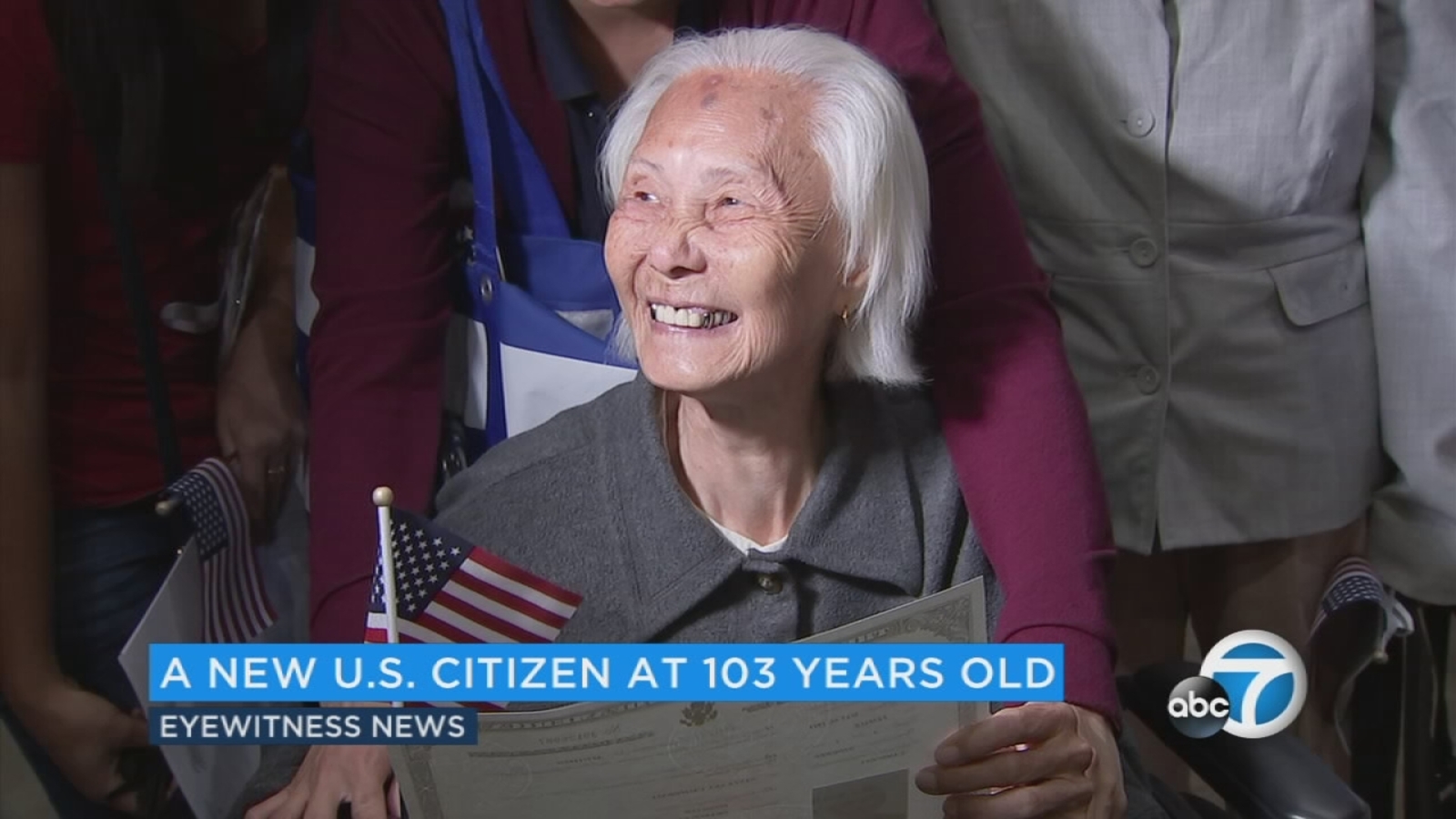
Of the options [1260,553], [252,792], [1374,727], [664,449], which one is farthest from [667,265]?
[1374,727]

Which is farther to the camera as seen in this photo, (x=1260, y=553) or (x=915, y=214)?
(x=1260, y=553)

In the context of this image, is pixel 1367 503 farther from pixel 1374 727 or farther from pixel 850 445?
pixel 850 445

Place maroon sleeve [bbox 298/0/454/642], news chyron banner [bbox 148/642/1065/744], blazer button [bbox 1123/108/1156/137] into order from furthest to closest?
blazer button [bbox 1123/108/1156/137] → maroon sleeve [bbox 298/0/454/642] → news chyron banner [bbox 148/642/1065/744]

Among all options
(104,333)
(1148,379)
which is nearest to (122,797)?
(104,333)

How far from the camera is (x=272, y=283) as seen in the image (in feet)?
3.76

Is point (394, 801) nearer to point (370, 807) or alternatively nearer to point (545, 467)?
point (370, 807)

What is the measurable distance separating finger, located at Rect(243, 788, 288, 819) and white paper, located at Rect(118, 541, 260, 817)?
0.03 m

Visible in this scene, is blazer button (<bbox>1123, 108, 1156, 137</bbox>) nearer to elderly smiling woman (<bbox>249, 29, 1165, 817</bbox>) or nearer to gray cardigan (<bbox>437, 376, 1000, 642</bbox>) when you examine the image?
elderly smiling woman (<bbox>249, 29, 1165, 817</bbox>)

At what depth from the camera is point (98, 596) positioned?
98 cm

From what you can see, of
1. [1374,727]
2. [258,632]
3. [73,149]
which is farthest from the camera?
[1374,727]

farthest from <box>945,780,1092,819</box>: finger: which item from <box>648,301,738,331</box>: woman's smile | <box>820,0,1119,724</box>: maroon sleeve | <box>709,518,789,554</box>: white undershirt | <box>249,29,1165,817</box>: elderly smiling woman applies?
<box>648,301,738,331</box>: woman's smile

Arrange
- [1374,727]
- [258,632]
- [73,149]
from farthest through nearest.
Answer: [1374,727] < [258,632] < [73,149]

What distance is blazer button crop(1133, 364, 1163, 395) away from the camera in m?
1.25

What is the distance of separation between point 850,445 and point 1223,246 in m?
0.36
